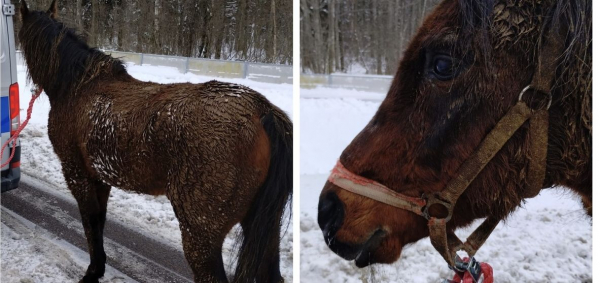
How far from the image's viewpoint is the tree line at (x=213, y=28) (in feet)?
4.59

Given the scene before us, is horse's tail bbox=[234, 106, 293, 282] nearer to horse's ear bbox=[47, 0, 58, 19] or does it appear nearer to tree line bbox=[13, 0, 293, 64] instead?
tree line bbox=[13, 0, 293, 64]

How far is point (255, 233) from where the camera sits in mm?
1344

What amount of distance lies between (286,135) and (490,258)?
92 centimetres

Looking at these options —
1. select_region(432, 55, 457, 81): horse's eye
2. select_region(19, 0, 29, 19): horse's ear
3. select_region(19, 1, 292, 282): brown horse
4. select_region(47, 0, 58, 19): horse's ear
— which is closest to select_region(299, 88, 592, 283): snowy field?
select_region(19, 1, 292, 282): brown horse

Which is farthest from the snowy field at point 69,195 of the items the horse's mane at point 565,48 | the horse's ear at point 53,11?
the horse's mane at point 565,48

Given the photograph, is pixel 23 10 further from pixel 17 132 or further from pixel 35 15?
pixel 17 132

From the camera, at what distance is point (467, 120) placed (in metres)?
0.94

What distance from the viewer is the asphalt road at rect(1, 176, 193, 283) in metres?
1.49

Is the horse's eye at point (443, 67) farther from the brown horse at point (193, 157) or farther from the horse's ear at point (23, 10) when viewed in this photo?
the horse's ear at point (23, 10)

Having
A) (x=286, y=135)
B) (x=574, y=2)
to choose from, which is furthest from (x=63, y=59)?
(x=574, y=2)

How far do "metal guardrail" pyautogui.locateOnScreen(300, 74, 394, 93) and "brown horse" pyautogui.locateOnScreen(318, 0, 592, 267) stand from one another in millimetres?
414

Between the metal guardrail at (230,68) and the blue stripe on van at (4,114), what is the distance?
0.71 m

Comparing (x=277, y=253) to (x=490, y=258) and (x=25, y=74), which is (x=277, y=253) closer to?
(x=490, y=258)

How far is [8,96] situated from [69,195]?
1.52ft
